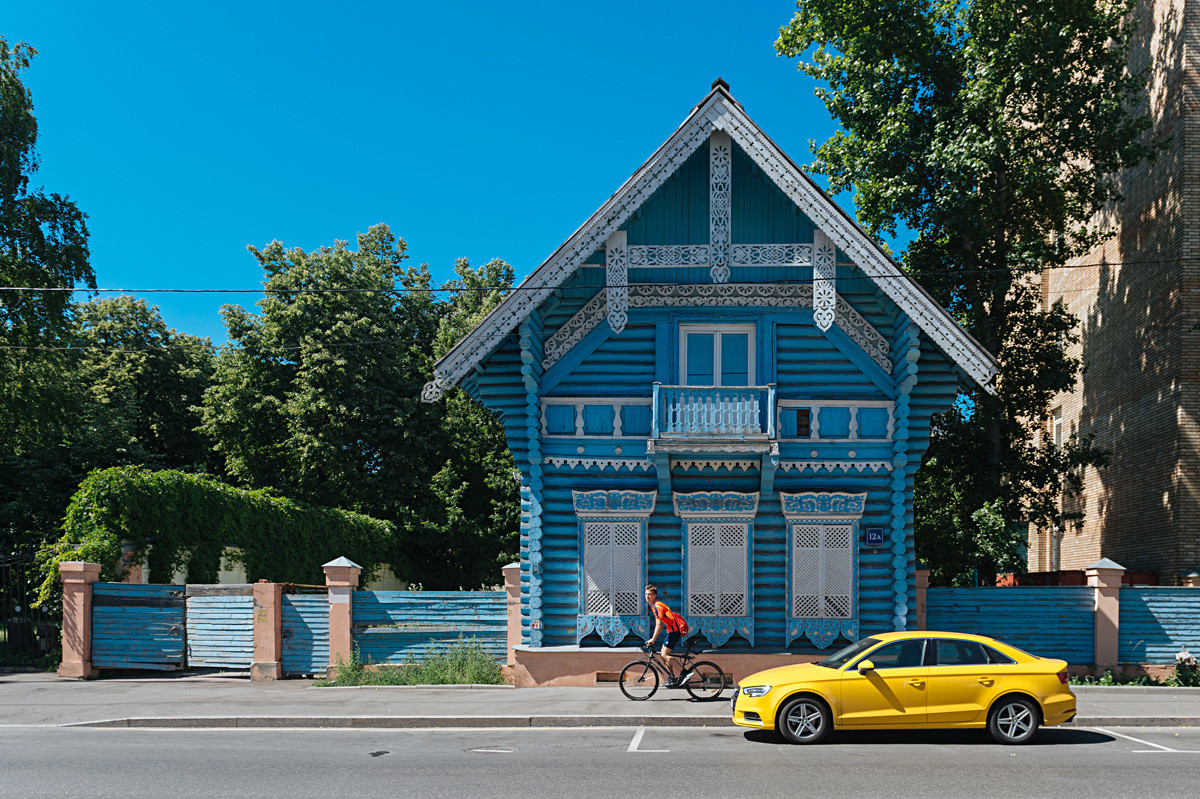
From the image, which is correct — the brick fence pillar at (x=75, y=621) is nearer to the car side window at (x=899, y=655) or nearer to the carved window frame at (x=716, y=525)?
the carved window frame at (x=716, y=525)

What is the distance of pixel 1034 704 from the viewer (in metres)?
12.2

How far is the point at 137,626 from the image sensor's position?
19859 millimetres

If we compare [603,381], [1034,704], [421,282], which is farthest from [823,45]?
[421,282]

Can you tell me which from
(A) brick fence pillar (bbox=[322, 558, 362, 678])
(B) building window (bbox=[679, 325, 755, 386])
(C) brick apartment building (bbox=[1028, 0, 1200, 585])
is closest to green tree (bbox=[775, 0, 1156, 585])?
(C) brick apartment building (bbox=[1028, 0, 1200, 585])

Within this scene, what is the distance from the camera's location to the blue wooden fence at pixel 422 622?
18938 mm

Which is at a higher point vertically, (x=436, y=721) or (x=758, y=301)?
(x=758, y=301)

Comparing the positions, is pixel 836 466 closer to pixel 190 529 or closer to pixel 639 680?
pixel 639 680

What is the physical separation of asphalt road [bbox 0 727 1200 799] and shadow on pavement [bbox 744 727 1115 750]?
0.04 metres

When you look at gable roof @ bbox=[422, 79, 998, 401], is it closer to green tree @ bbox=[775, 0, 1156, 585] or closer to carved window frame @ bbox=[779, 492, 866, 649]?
carved window frame @ bbox=[779, 492, 866, 649]

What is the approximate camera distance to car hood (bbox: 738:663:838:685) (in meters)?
12.3

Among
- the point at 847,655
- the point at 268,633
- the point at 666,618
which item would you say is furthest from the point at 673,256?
the point at 268,633

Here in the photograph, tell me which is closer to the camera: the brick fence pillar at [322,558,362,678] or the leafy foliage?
the brick fence pillar at [322,558,362,678]

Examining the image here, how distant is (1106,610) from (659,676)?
8.84 metres

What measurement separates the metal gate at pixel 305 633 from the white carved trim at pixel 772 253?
402 inches
